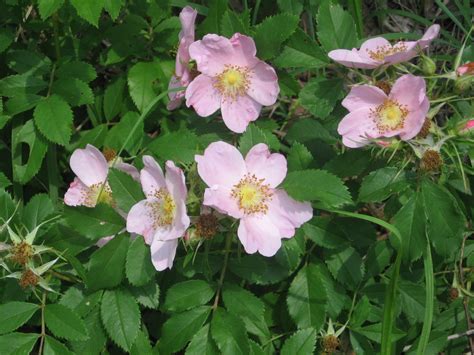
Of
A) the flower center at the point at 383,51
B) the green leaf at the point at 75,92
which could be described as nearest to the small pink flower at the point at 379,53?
the flower center at the point at 383,51

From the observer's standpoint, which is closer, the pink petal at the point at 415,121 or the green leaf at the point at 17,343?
the pink petal at the point at 415,121

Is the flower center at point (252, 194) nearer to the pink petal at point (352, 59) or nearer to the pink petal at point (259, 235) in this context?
the pink petal at point (259, 235)

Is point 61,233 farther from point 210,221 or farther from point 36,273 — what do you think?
point 210,221

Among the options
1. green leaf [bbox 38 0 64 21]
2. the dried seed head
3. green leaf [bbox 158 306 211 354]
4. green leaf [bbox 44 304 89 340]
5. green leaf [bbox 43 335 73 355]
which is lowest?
green leaf [bbox 158 306 211 354]

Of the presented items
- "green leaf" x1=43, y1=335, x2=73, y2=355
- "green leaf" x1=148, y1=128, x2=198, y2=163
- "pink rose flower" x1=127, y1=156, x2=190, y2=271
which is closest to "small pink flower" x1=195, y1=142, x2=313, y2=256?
"pink rose flower" x1=127, y1=156, x2=190, y2=271

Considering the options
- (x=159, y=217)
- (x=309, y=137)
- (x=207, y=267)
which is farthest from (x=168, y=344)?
(x=309, y=137)

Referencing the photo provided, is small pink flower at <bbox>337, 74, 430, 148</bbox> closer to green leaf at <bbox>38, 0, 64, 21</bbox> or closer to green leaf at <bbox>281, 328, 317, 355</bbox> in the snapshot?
green leaf at <bbox>281, 328, 317, 355</bbox>
